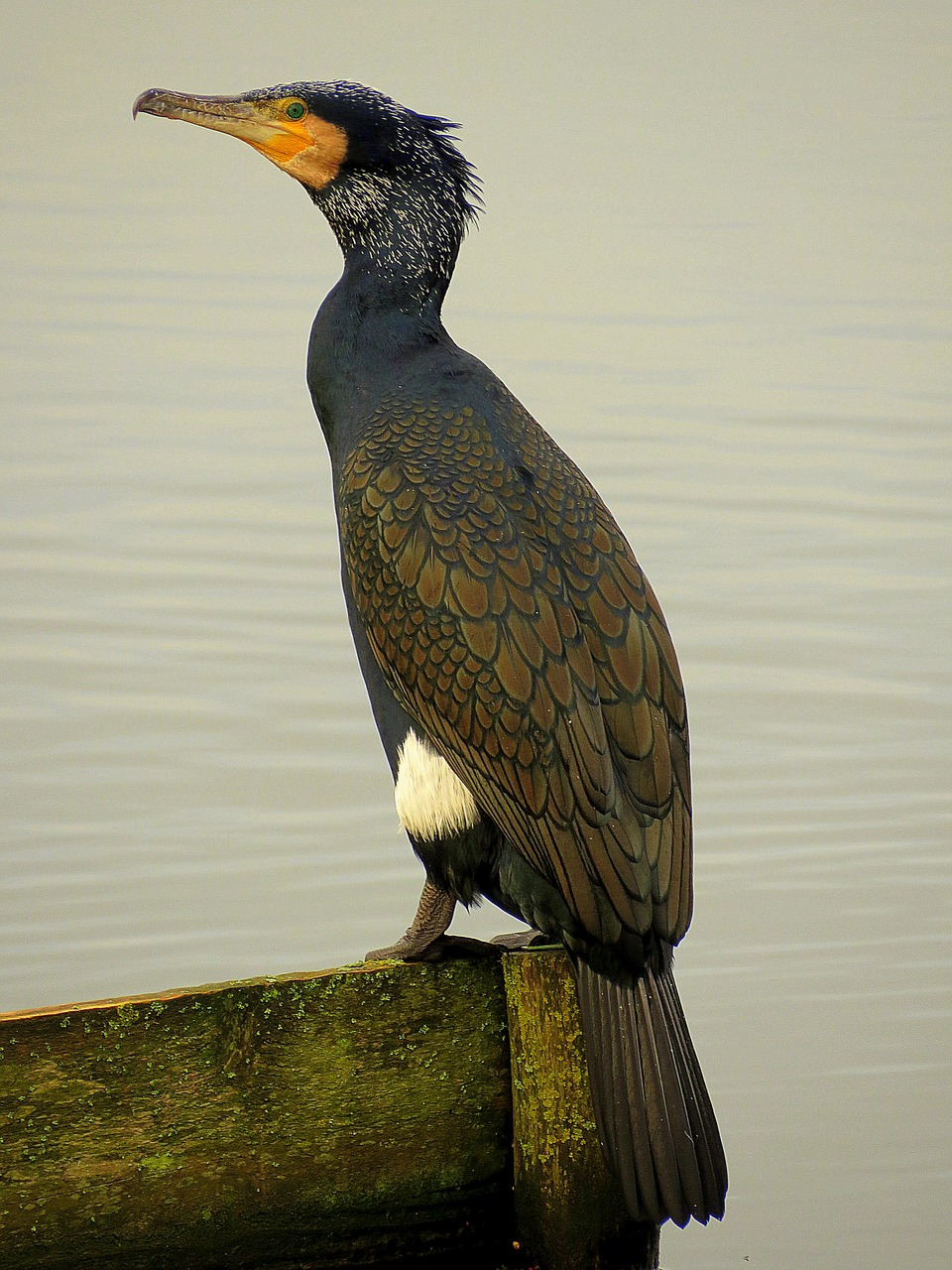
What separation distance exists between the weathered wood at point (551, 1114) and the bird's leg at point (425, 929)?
0.23m

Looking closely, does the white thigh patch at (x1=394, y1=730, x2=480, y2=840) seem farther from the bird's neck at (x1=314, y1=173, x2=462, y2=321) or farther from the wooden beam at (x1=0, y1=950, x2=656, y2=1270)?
the bird's neck at (x1=314, y1=173, x2=462, y2=321)

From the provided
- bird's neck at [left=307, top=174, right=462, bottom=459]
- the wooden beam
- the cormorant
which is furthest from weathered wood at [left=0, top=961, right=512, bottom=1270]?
bird's neck at [left=307, top=174, right=462, bottom=459]

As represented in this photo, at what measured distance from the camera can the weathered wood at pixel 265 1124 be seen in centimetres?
283

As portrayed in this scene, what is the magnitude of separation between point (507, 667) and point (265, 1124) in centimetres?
76

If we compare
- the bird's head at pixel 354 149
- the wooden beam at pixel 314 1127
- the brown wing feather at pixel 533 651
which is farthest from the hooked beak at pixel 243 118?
the wooden beam at pixel 314 1127

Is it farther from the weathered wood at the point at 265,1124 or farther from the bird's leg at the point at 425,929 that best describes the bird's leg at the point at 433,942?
the weathered wood at the point at 265,1124

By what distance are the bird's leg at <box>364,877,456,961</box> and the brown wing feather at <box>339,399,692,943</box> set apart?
261mm

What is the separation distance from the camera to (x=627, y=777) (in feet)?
10.2

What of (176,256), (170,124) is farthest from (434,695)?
(170,124)

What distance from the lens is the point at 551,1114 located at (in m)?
3.08

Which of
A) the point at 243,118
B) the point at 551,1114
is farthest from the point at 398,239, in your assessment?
the point at 551,1114

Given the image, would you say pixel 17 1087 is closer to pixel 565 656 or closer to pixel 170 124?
pixel 565 656

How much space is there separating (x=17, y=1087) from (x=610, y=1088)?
835mm

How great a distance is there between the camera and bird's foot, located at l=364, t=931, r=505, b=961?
322cm
